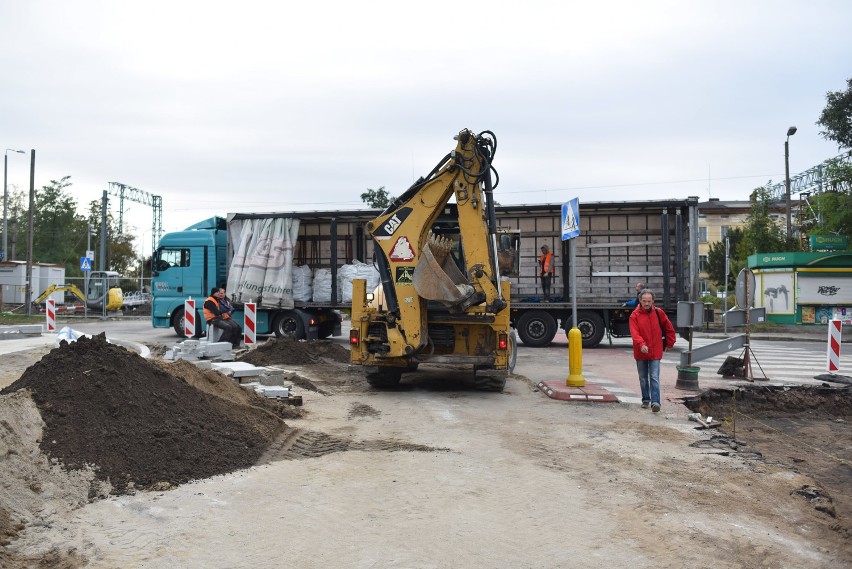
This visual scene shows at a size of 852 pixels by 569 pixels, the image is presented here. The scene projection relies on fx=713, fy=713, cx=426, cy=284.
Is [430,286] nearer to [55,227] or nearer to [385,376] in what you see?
[385,376]

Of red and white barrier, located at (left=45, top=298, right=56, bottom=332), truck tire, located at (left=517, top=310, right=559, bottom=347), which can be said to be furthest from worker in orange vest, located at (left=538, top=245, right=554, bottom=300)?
red and white barrier, located at (left=45, top=298, right=56, bottom=332)

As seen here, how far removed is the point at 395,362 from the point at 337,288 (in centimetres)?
970

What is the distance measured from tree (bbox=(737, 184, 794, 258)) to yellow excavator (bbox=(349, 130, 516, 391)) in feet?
95.1

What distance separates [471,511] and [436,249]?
619 centimetres

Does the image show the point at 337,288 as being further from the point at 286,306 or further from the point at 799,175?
the point at 799,175

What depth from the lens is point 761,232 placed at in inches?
1507

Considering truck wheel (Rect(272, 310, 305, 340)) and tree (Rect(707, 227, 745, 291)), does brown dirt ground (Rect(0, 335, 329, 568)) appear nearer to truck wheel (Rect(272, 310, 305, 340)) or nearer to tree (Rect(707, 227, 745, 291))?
truck wheel (Rect(272, 310, 305, 340))

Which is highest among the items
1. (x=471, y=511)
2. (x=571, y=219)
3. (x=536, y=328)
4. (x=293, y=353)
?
(x=571, y=219)

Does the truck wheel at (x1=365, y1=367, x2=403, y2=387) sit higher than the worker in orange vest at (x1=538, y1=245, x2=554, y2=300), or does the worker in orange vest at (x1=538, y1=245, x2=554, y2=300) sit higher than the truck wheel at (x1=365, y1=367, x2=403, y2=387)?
the worker in orange vest at (x1=538, y1=245, x2=554, y2=300)

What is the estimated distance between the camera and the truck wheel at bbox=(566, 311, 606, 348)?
19.2 meters

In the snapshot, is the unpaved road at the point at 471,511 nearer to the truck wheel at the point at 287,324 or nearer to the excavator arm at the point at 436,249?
the excavator arm at the point at 436,249

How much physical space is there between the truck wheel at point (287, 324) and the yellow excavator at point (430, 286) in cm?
934

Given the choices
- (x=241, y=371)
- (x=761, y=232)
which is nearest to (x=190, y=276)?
(x=241, y=371)

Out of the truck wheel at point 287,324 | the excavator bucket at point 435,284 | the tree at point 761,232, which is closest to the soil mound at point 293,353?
the truck wheel at point 287,324
